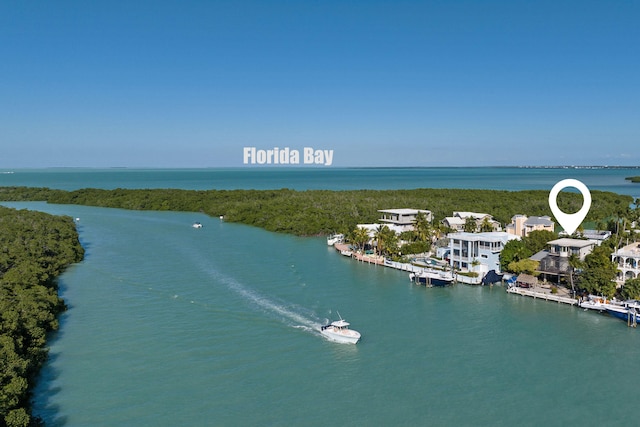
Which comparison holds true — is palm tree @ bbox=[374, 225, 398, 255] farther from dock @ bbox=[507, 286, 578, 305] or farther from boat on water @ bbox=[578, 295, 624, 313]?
boat on water @ bbox=[578, 295, 624, 313]

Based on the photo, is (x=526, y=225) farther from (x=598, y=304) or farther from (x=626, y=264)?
(x=598, y=304)

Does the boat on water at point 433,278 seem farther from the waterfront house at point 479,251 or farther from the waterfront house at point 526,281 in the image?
the waterfront house at point 526,281

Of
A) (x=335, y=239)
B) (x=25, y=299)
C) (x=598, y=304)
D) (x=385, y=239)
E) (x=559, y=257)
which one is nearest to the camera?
(x=25, y=299)

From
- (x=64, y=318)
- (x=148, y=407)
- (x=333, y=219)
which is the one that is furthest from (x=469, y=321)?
(x=333, y=219)

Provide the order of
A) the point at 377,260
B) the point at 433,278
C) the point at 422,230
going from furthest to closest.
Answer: the point at 422,230 → the point at 377,260 → the point at 433,278

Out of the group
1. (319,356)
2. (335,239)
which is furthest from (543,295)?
(335,239)

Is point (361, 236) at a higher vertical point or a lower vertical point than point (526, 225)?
lower

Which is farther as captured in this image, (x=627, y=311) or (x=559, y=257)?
(x=559, y=257)

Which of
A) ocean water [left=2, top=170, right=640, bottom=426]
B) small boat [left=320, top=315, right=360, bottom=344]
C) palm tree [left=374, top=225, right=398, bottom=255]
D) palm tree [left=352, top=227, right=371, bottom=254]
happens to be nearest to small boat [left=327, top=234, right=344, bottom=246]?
palm tree [left=352, top=227, right=371, bottom=254]
